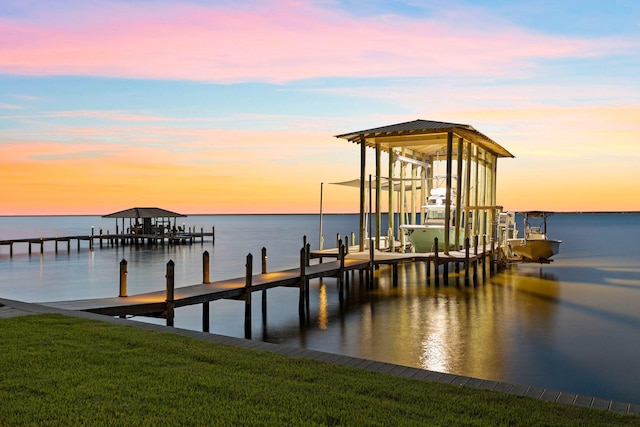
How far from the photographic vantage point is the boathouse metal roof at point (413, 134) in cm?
2300

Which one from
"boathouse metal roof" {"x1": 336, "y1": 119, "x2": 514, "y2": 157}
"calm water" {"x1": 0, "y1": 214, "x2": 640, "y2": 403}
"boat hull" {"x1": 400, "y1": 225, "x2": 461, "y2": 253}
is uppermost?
"boathouse metal roof" {"x1": 336, "y1": 119, "x2": 514, "y2": 157}

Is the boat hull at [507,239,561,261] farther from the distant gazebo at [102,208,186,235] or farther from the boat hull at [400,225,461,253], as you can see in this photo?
the distant gazebo at [102,208,186,235]

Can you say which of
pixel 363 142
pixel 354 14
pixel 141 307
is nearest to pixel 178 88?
pixel 363 142

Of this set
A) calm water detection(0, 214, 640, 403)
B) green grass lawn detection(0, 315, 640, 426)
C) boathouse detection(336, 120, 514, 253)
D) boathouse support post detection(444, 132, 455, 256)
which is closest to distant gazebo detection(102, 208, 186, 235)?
calm water detection(0, 214, 640, 403)

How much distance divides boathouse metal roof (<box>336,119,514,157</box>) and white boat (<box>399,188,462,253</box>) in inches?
106

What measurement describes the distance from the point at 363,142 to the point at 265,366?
18.2 m

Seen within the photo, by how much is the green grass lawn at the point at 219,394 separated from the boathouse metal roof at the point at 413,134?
16766mm

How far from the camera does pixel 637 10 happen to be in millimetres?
18844

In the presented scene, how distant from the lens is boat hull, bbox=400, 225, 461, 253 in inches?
1007

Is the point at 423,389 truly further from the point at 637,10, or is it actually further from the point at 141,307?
the point at 637,10

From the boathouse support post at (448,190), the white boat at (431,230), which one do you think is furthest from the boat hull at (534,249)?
the boathouse support post at (448,190)

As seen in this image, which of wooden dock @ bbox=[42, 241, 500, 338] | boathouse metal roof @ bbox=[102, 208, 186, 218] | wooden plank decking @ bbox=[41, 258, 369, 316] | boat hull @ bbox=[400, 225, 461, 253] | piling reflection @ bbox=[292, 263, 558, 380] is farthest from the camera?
boathouse metal roof @ bbox=[102, 208, 186, 218]

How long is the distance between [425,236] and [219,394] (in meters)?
20.7

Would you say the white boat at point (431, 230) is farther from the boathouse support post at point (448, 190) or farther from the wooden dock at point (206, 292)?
the wooden dock at point (206, 292)
